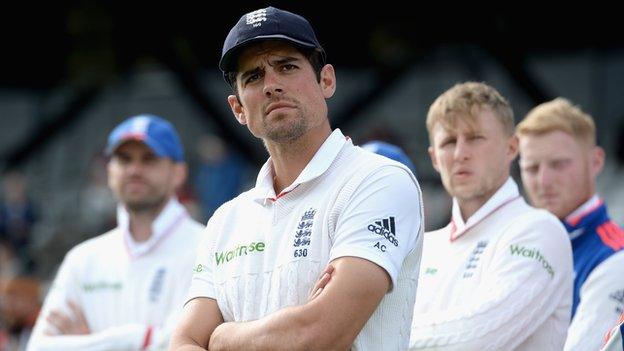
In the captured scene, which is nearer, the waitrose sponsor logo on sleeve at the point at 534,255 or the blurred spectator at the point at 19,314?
the waitrose sponsor logo on sleeve at the point at 534,255

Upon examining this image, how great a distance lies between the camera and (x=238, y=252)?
13.8ft

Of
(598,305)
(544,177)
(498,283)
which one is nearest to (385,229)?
(498,283)

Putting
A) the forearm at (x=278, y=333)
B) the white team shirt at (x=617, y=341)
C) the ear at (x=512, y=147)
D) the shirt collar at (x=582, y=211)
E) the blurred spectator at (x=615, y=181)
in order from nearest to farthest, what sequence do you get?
the white team shirt at (x=617, y=341) < the forearm at (x=278, y=333) < the ear at (x=512, y=147) < the shirt collar at (x=582, y=211) < the blurred spectator at (x=615, y=181)

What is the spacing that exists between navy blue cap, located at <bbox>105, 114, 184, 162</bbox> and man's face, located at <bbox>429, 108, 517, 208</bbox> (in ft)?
6.59

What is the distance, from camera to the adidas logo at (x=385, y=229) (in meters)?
3.89

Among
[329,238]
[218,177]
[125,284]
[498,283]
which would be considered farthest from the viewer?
[218,177]

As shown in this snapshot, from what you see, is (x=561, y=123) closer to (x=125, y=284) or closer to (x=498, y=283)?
(x=498, y=283)

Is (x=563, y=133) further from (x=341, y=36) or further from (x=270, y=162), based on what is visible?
(x=341, y=36)

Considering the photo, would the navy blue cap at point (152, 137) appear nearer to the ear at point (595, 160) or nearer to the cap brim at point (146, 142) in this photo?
the cap brim at point (146, 142)

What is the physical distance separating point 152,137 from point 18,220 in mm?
9444

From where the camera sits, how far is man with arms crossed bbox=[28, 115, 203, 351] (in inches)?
254

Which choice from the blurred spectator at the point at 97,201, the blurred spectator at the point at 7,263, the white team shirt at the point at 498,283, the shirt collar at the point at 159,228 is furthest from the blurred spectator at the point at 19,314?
the white team shirt at the point at 498,283

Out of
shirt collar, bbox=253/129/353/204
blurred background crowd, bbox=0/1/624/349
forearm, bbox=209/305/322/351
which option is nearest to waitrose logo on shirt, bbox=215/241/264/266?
shirt collar, bbox=253/129/353/204

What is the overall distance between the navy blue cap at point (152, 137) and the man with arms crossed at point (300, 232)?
2459 millimetres
